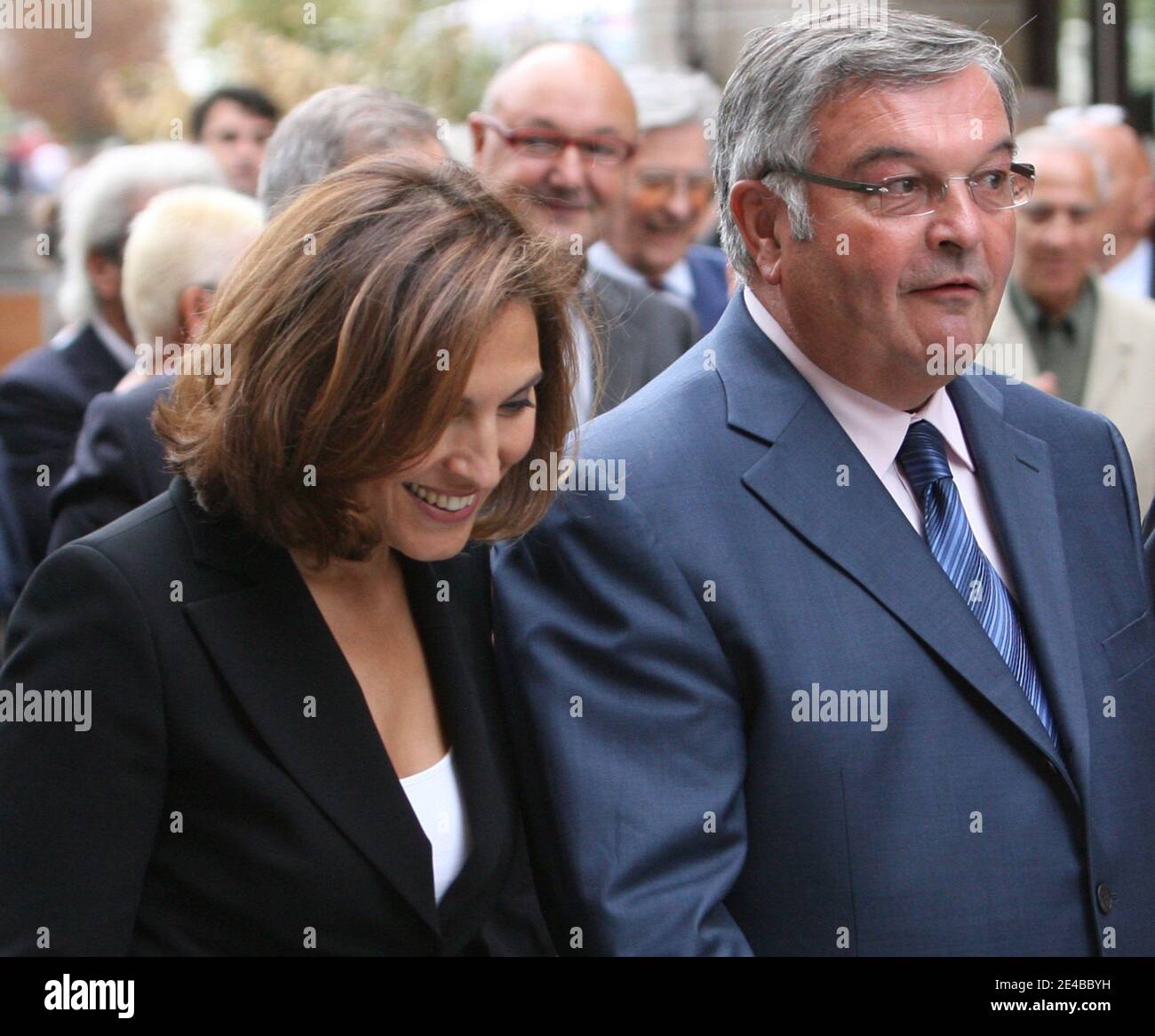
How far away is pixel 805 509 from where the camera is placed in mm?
2244

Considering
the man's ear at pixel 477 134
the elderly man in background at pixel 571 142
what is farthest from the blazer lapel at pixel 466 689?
the man's ear at pixel 477 134

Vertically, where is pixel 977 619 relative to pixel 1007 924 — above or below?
above

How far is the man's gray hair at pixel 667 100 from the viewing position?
5.60m

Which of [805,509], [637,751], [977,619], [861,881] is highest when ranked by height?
[805,509]

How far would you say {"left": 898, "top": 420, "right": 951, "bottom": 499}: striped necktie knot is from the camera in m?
2.38

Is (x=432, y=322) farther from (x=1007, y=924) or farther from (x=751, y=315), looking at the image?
(x=1007, y=924)

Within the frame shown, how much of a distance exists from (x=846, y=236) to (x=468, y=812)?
955mm

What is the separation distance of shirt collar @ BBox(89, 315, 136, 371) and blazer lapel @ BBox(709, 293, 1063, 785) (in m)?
2.60

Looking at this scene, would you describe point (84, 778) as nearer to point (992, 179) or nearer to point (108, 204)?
point (992, 179)

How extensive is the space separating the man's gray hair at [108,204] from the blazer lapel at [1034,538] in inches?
114

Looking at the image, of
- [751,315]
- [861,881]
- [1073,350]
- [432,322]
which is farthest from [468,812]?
[1073,350]
